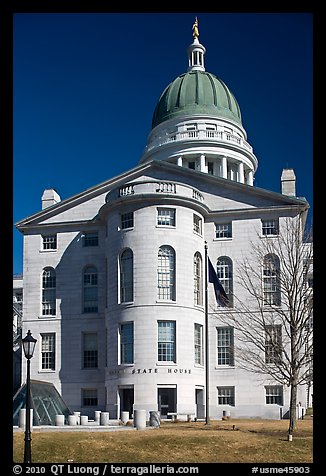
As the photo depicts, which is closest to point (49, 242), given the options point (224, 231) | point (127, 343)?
point (127, 343)

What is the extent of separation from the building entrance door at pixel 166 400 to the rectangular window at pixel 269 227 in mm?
13102

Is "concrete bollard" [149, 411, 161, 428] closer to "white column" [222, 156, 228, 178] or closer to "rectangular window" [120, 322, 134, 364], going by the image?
"rectangular window" [120, 322, 134, 364]

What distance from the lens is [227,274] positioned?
155ft

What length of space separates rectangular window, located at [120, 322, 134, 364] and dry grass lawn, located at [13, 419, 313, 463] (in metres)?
16.2

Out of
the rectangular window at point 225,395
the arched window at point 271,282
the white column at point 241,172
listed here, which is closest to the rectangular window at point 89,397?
the rectangular window at point 225,395

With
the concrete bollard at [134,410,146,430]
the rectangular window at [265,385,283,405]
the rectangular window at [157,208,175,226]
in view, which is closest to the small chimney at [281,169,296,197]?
the rectangular window at [157,208,175,226]

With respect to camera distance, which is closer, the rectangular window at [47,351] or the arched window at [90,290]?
the arched window at [90,290]

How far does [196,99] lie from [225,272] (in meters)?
26.0

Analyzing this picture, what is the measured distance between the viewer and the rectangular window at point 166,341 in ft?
139

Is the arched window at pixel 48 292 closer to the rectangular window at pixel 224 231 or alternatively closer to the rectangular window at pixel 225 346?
the rectangular window at pixel 225 346

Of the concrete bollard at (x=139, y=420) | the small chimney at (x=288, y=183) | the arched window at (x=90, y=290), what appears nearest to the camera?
the concrete bollard at (x=139, y=420)

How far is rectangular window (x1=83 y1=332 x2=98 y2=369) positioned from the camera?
4825 cm

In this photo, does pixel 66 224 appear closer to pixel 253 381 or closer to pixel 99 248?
pixel 99 248

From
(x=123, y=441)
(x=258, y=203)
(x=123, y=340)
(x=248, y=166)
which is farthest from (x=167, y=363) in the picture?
(x=248, y=166)
